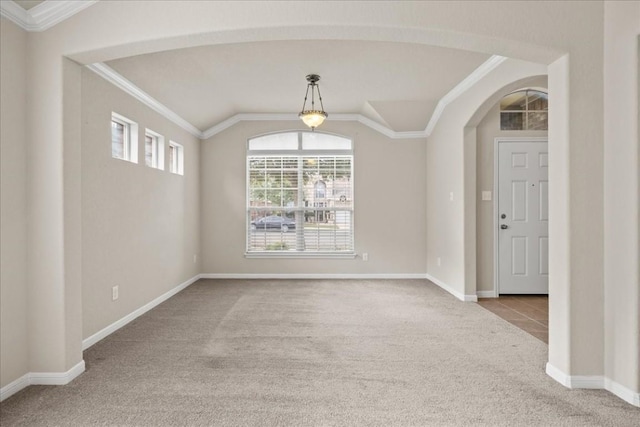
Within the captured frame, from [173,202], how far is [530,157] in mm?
4935

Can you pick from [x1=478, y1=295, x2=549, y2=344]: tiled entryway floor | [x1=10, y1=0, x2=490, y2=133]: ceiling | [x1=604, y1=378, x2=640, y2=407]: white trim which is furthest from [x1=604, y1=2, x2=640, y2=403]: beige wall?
[x1=10, y1=0, x2=490, y2=133]: ceiling

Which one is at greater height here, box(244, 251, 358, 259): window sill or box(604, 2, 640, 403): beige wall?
box(604, 2, 640, 403): beige wall

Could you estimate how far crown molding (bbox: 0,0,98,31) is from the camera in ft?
7.88

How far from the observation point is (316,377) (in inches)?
103

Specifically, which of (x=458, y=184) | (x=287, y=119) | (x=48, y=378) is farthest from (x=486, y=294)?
(x=48, y=378)

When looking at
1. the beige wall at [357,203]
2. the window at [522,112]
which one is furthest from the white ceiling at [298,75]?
the window at [522,112]

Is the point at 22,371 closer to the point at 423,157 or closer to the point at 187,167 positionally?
the point at 187,167

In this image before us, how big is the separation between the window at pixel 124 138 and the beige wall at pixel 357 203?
88.2 inches

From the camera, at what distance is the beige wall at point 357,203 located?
6.32 metres

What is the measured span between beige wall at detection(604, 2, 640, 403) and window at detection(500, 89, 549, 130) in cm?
264

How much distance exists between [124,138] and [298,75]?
207 centimetres

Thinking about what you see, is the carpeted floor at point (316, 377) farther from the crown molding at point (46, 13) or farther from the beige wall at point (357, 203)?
the crown molding at point (46, 13)

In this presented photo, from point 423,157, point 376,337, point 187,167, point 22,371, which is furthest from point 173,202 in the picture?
point 423,157

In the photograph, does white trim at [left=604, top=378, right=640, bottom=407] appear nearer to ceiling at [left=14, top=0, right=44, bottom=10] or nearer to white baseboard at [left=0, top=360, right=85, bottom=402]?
white baseboard at [left=0, top=360, right=85, bottom=402]
